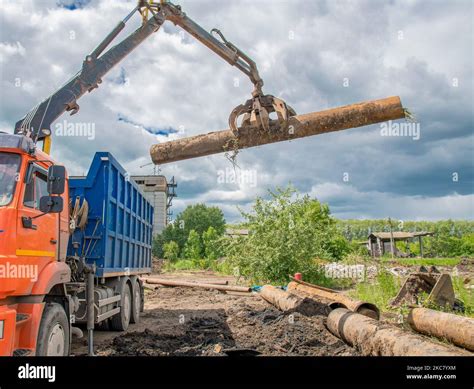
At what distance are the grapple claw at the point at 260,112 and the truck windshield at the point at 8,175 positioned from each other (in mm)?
3421

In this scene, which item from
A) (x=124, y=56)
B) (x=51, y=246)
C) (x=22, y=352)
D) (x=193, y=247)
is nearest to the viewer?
(x=22, y=352)

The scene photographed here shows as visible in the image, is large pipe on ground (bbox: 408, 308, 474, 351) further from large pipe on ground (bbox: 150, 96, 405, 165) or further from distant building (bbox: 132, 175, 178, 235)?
distant building (bbox: 132, 175, 178, 235)

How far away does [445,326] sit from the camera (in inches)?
267

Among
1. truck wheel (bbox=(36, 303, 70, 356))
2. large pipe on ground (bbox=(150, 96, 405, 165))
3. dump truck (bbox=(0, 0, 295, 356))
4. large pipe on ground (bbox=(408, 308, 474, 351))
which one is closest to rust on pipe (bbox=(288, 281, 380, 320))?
large pipe on ground (bbox=(408, 308, 474, 351))

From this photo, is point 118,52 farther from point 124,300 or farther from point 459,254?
point 459,254

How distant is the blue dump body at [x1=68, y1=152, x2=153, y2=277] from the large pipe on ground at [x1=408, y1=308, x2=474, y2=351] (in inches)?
211

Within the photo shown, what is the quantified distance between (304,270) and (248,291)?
257 centimetres

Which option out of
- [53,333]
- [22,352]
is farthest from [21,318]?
[53,333]

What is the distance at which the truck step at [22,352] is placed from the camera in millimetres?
4233

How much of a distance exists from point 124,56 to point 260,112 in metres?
3.36

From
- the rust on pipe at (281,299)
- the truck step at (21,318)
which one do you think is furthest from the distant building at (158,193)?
the truck step at (21,318)

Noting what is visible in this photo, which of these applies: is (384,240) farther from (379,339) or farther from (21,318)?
(21,318)

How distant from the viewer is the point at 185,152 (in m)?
7.60

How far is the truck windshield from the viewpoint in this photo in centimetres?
460
